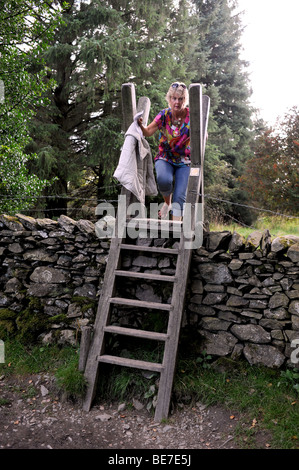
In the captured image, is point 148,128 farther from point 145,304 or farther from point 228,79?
point 228,79

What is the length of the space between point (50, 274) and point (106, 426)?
1.90 metres

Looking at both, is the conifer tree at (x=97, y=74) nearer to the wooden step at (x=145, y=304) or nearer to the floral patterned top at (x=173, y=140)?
the floral patterned top at (x=173, y=140)

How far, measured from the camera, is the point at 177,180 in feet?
13.5

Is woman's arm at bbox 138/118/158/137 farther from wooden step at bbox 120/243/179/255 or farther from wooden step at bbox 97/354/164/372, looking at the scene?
wooden step at bbox 97/354/164/372

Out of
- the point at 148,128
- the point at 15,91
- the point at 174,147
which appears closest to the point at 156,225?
the point at 174,147

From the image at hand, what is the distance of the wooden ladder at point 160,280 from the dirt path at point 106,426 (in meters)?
0.15

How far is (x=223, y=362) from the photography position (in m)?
3.53

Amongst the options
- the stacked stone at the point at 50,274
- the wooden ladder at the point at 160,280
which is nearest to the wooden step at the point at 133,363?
the wooden ladder at the point at 160,280

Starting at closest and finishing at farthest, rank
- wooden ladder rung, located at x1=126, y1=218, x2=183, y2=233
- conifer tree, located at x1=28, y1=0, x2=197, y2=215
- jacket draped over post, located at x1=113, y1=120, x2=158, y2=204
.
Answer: wooden ladder rung, located at x1=126, y1=218, x2=183, y2=233 < jacket draped over post, located at x1=113, y1=120, x2=158, y2=204 < conifer tree, located at x1=28, y1=0, x2=197, y2=215

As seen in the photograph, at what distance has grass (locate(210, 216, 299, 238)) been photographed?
222 inches

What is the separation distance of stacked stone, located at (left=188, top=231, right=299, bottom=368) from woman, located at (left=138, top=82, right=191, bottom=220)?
644mm

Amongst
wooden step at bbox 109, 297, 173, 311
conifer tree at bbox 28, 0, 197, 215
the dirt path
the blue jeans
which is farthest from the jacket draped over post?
conifer tree at bbox 28, 0, 197, 215

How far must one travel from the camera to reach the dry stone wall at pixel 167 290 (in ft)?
11.3
